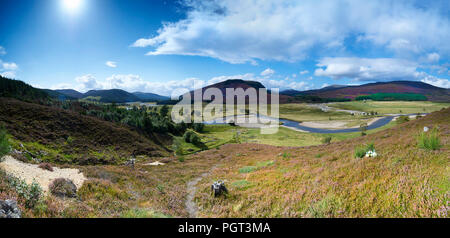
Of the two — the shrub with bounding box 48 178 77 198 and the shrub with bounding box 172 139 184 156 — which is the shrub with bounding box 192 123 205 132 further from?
the shrub with bounding box 48 178 77 198

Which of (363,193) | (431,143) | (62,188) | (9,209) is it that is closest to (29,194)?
(9,209)

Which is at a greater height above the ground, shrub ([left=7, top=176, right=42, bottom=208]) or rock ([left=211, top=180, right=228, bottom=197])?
shrub ([left=7, top=176, right=42, bottom=208])

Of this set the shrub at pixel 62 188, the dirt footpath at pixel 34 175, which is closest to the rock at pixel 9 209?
the shrub at pixel 62 188

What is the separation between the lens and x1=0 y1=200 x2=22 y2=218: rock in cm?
542

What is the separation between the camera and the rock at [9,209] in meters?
5.42

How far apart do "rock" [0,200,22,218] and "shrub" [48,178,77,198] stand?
390 cm

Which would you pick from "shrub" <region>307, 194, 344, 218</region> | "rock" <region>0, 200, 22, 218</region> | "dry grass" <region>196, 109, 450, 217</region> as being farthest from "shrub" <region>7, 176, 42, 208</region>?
"shrub" <region>307, 194, 344, 218</region>

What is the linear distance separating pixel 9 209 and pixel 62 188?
179 inches

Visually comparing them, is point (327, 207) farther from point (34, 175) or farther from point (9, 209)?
point (34, 175)

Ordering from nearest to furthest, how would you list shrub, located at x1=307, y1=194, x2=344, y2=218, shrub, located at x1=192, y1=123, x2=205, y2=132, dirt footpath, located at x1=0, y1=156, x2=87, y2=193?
shrub, located at x1=307, y1=194, x2=344, y2=218, dirt footpath, located at x1=0, y1=156, x2=87, y2=193, shrub, located at x1=192, y1=123, x2=205, y2=132

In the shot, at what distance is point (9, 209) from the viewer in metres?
5.66
